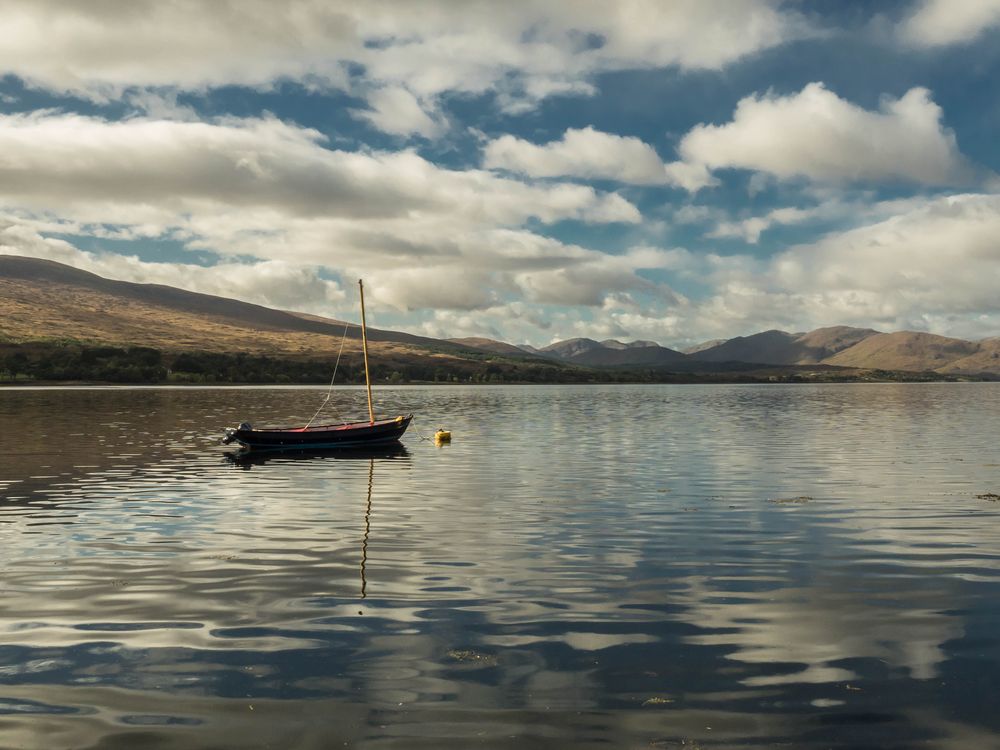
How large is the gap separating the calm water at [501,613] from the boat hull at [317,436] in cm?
1533

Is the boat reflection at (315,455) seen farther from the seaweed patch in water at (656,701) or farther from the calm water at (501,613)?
the seaweed patch in water at (656,701)

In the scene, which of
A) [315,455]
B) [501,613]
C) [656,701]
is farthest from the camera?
[315,455]

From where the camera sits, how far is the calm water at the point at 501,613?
12023 mm

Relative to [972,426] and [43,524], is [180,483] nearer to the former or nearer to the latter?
[43,524]

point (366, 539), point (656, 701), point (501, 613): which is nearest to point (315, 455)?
point (366, 539)

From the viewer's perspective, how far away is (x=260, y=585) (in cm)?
2034

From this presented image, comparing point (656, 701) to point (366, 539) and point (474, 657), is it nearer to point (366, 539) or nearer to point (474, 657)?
point (474, 657)

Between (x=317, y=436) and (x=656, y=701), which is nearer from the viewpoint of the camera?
(x=656, y=701)

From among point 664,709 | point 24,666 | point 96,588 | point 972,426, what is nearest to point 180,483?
point 96,588

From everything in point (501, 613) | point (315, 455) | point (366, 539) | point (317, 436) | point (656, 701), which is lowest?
point (315, 455)

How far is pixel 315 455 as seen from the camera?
197 ft

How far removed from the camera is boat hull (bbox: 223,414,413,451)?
5762 cm

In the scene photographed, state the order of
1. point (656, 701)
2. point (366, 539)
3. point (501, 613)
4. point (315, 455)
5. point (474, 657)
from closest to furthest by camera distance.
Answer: point (656, 701) → point (474, 657) → point (501, 613) → point (366, 539) → point (315, 455)

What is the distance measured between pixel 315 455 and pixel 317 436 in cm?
143
